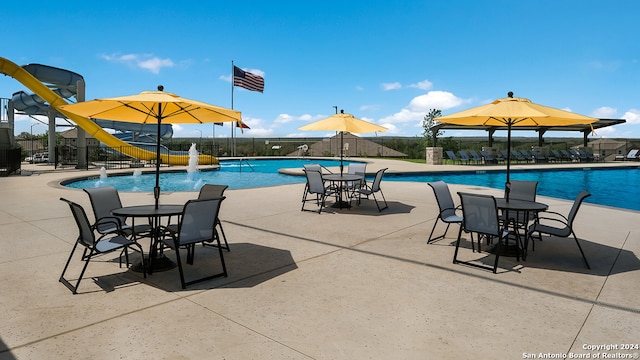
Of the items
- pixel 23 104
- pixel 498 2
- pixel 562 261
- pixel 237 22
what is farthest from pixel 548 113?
pixel 23 104

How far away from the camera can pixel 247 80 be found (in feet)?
89.2

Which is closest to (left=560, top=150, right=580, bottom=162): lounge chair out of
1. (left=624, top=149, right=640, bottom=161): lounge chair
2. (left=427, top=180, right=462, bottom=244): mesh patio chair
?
(left=624, top=149, right=640, bottom=161): lounge chair

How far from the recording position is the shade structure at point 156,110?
4277mm

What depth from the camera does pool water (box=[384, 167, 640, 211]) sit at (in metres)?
12.9

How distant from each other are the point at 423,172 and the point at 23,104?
2549 cm

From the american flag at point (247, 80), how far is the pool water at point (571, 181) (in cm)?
1459

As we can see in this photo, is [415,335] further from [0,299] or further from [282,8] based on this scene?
[282,8]

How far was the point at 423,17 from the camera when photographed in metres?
15.7

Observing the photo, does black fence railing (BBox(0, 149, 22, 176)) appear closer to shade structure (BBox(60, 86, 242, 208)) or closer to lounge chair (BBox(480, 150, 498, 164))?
shade structure (BBox(60, 86, 242, 208))

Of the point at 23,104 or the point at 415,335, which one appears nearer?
the point at 415,335

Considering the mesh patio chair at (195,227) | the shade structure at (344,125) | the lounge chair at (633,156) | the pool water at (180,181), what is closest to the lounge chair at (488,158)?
the pool water at (180,181)

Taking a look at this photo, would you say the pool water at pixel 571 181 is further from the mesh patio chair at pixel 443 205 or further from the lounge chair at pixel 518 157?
the mesh patio chair at pixel 443 205

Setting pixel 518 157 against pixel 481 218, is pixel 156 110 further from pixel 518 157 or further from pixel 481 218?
pixel 518 157

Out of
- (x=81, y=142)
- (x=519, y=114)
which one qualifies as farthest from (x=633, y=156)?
(x=81, y=142)
